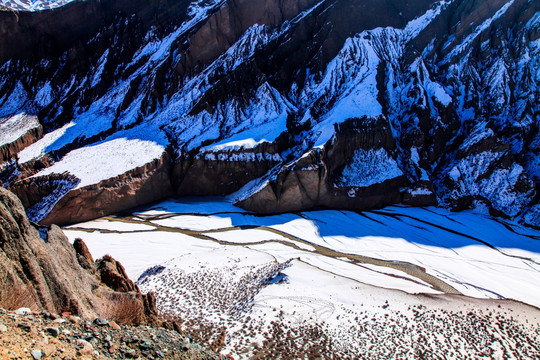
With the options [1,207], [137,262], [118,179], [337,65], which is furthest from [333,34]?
[1,207]

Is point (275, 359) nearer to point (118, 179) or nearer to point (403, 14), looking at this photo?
point (118, 179)

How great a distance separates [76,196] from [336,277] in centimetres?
2415

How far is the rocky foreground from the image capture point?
5477 millimetres

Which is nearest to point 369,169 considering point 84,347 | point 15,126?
point 84,347

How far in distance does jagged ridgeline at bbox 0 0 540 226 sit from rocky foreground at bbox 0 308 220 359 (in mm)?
25630

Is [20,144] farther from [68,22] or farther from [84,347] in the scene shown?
[84,347]

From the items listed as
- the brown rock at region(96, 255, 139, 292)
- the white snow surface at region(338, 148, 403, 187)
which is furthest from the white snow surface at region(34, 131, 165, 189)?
the white snow surface at region(338, 148, 403, 187)

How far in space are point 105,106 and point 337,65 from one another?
106 ft

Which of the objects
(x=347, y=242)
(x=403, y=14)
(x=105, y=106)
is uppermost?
(x=403, y=14)

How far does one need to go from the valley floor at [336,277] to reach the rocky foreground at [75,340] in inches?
209

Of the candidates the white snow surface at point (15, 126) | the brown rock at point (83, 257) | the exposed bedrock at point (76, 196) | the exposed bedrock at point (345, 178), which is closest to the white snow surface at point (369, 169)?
the exposed bedrock at point (345, 178)

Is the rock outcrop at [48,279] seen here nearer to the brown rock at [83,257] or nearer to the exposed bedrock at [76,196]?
the brown rock at [83,257]

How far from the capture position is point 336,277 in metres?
21.0

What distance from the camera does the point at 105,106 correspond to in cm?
4362
